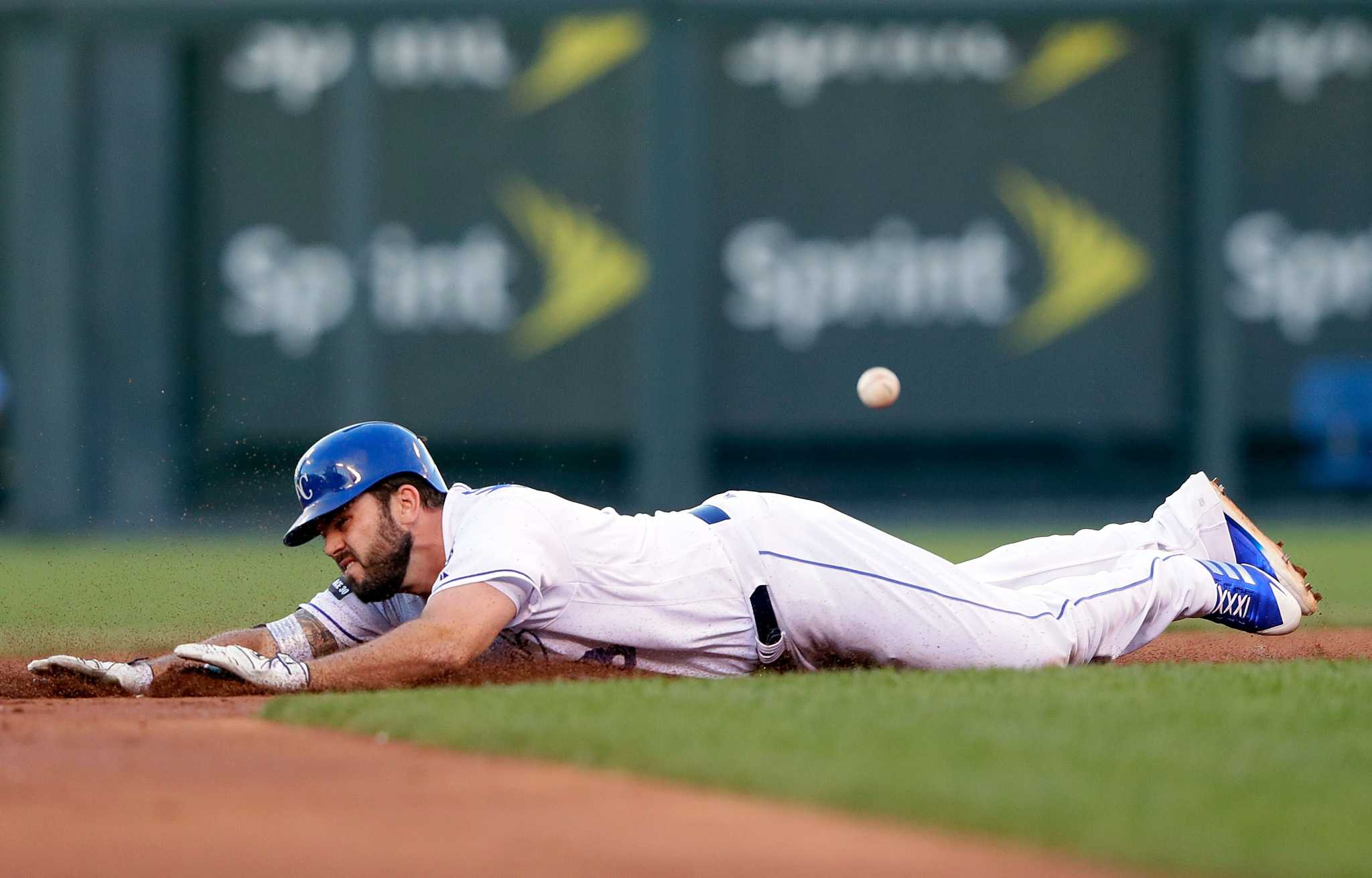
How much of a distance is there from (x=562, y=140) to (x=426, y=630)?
8272 millimetres

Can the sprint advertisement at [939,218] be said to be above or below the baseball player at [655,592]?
above

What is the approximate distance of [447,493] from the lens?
416cm

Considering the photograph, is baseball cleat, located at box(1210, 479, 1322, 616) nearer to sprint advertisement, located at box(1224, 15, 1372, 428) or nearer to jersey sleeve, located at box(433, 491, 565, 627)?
jersey sleeve, located at box(433, 491, 565, 627)

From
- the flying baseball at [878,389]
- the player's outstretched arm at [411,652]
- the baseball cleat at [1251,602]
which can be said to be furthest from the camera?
the flying baseball at [878,389]

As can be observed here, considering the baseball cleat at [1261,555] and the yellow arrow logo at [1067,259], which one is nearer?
the baseball cleat at [1261,555]

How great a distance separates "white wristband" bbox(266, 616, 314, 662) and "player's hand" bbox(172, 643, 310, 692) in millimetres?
320

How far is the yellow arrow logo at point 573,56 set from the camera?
460 inches

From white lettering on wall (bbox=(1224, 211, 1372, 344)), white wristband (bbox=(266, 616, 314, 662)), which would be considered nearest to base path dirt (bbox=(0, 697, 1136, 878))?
white wristband (bbox=(266, 616, 314, 662))

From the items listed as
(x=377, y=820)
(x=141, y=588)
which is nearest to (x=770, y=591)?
(x=377, y=820)

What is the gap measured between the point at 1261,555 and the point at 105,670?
269 cm

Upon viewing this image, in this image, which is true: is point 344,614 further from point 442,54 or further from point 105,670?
point 442,54

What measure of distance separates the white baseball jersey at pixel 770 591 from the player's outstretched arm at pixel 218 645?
213 mm

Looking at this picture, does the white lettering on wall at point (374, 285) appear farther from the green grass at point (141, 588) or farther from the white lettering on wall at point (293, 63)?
the green grass at point (141, 588)

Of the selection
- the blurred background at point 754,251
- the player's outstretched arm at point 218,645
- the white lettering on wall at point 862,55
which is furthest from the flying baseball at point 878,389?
the white lettering on wall at point 862,55
